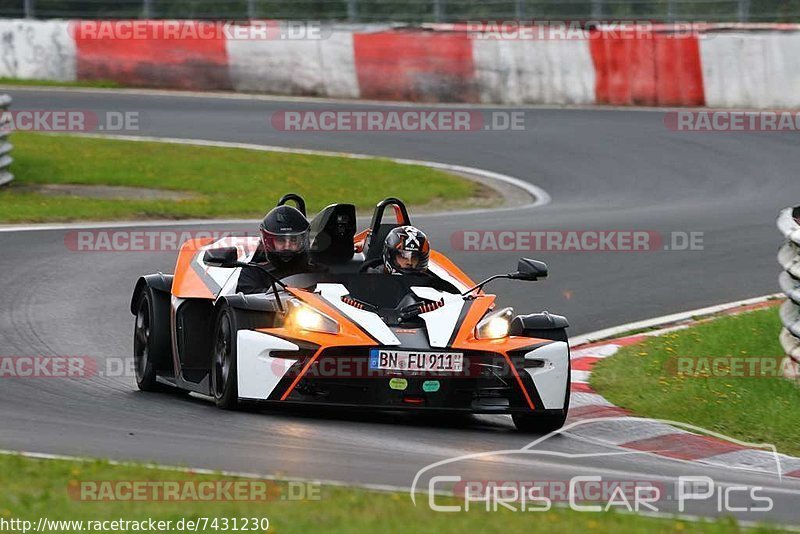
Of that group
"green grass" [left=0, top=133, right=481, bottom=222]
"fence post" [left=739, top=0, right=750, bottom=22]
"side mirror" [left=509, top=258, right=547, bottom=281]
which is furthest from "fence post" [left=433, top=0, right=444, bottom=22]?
"side mirror" [left=509, top=258, right=547, bottom=281]

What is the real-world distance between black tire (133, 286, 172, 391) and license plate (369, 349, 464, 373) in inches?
83.6

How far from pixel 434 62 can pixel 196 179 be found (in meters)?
6.78

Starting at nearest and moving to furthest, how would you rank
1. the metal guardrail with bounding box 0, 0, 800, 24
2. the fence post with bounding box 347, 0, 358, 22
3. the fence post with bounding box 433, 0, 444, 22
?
the metal guardrail with bounding box 0, 0, 800, 24
the fence post with bounding box 433, 0, 444, 22
the fence post with bounding box 347, 0, 358, 22

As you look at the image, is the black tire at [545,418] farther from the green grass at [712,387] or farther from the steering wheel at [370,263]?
the steering wheel at [370,263]

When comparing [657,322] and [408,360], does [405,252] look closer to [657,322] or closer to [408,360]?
[408,360]

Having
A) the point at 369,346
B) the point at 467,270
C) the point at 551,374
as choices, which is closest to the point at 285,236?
the point at 369,346

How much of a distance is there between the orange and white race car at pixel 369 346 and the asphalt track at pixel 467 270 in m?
0.20

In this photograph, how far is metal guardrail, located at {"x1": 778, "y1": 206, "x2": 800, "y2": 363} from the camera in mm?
10547

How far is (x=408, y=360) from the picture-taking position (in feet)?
29.9

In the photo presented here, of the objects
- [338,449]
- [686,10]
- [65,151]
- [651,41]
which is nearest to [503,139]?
[651,41]

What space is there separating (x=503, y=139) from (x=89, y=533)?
18.6 meters

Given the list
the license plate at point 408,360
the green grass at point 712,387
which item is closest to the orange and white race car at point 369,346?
the license plate at point 408,360

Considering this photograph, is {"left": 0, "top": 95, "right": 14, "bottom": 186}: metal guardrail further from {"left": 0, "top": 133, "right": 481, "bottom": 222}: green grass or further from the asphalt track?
the asphalt track

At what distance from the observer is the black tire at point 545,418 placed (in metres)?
9.51
